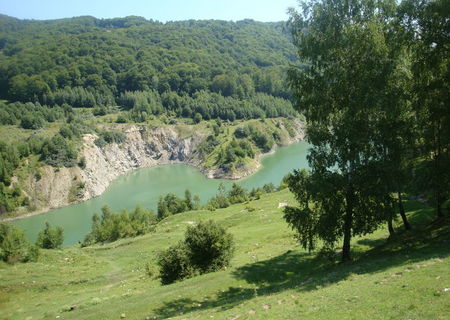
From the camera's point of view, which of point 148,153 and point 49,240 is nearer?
point 49,240

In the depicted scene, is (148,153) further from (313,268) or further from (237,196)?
(313,268)

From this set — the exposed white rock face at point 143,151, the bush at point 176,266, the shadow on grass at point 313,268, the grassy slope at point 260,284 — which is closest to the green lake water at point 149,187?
the exposed white rock face at point 143,151

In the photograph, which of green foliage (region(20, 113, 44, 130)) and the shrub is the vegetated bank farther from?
the shrub

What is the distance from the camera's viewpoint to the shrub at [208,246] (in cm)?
2856

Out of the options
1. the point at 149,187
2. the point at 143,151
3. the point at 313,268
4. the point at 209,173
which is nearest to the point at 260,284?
the point at 313,268

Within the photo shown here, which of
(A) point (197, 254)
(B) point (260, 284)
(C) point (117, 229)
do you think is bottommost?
(C) point (117, 229)

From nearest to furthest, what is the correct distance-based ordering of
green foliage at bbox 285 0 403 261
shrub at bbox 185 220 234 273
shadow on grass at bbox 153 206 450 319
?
shadow on grass at bbox 153 206 450 319
green foliage at bbox 285 0 403 261
shrub at bbox 185 220 234 273

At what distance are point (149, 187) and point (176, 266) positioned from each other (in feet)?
372

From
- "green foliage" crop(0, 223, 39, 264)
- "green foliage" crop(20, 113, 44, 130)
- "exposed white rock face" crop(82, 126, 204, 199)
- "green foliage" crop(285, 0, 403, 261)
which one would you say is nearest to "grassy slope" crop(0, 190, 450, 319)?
"green foliage" crop(0, 223, 39, 264)

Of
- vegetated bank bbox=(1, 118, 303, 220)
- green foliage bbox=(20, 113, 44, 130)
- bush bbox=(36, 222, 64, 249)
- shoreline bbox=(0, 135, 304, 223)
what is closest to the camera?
bush bbox=(36, 222, 64, 249)

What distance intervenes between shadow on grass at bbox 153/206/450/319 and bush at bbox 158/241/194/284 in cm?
454

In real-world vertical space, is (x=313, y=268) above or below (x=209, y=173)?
above

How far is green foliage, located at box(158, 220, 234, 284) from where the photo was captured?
2861 centimetres

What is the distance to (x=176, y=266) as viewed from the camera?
94.3ft
